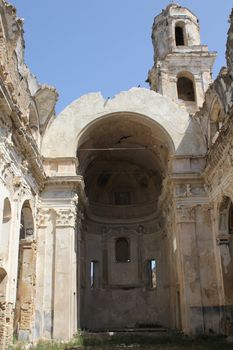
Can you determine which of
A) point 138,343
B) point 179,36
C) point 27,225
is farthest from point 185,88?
point 138,343

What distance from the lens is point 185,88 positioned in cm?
3086

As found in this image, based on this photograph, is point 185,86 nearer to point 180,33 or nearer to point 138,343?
point 180,33

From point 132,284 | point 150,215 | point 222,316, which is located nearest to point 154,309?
point 132,284

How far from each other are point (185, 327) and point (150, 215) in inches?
380

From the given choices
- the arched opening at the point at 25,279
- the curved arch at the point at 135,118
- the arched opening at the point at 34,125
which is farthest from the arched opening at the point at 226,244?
the arched opening at the point at 34,125

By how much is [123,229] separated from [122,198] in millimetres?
2338

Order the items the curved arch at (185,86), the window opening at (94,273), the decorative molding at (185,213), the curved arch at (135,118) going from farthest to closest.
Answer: the curved arch at (185,86)
the window opening at (94,273)
the curved arch at (135,118)
the decorative molding at (185,213)

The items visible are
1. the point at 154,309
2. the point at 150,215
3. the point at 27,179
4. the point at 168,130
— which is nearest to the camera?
the point at 27,179

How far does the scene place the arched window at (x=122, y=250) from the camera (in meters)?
Answer: 25.5

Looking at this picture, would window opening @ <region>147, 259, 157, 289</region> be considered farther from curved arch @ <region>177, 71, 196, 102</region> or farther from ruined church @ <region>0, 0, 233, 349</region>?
curved arch @ <region>177, 71, 196, 102</region>

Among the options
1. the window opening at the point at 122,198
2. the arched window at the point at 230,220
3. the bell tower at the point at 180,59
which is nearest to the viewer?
the arched window at the point at 230,220

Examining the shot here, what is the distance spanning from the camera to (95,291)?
953 inches

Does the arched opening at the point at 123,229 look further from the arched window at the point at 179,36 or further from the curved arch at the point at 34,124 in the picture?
the arched window at the point at 179,36

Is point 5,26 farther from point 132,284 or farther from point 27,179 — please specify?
point 132,284
